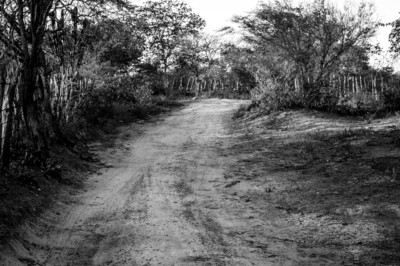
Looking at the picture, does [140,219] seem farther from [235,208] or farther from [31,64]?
[31,64]

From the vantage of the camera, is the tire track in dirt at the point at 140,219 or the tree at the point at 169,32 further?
the tree at the point at 169,32

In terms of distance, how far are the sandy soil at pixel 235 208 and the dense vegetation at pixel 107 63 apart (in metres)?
1.74

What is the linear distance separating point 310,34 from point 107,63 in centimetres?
861

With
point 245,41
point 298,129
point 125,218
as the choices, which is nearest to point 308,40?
point 245,41

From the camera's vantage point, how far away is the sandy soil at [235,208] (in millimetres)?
5047

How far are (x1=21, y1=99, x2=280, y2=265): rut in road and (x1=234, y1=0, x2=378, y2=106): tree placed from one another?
7.17 meters

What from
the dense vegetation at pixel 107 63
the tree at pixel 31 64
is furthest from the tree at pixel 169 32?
the tree at pixel 31 64

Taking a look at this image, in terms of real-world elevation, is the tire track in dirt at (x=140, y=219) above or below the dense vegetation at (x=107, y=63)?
below

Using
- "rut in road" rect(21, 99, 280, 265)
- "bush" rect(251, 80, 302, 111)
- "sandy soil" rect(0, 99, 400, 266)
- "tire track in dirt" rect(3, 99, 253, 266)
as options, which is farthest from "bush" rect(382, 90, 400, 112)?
"tire track in dirt" rect(3, 99, 253, 266)

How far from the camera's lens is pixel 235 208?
6902 millimetres

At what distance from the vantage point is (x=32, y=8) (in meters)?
8.57

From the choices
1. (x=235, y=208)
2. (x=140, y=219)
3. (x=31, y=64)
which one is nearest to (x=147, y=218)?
(x=140, y=219)

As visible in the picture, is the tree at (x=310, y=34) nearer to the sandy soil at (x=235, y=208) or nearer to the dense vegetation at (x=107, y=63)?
the dense vegetation at (x=107, y=63)

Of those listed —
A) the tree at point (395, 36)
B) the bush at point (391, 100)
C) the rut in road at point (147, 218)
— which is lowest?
the rut in road at point (147, 218)
